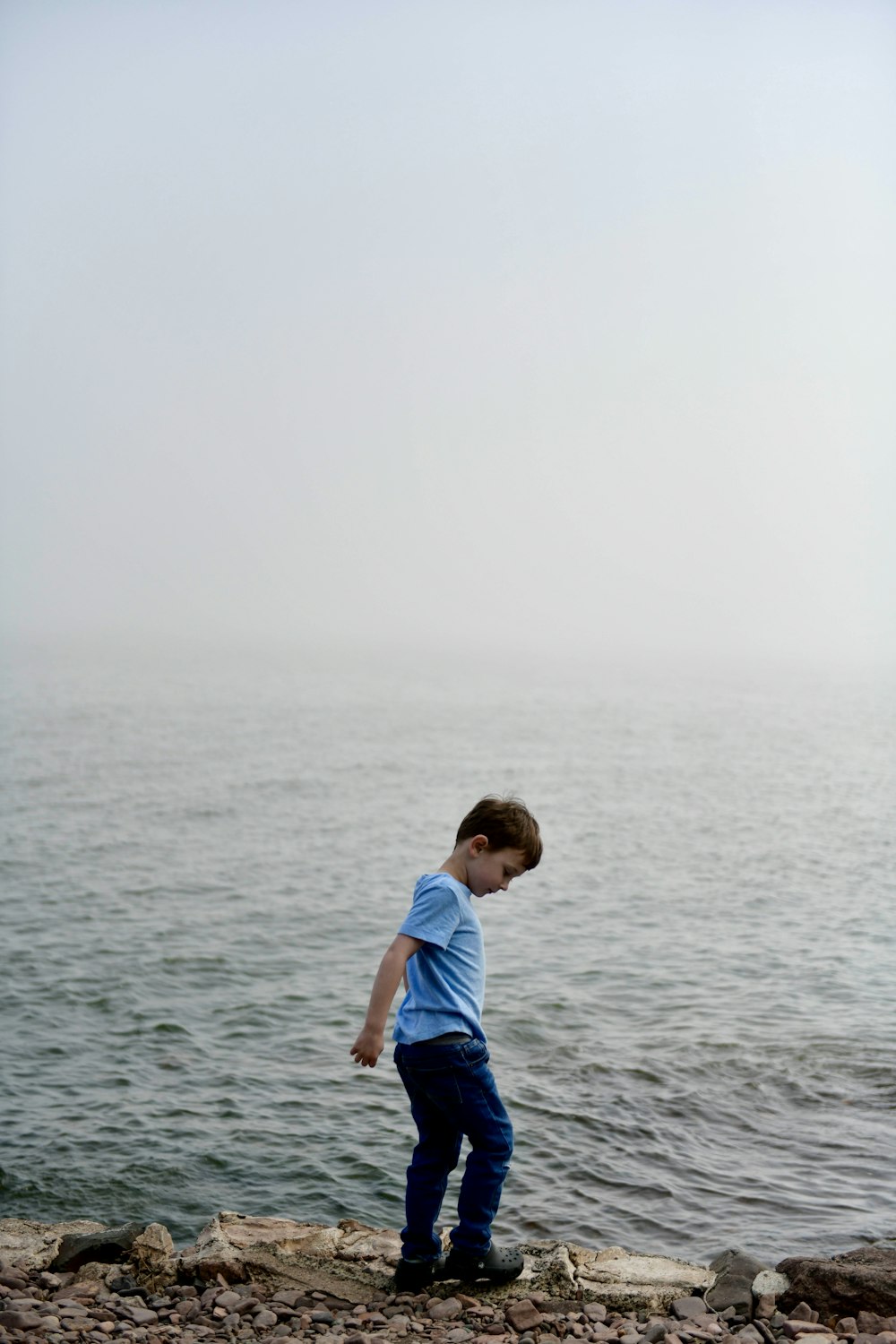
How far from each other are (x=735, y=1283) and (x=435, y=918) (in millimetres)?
1648

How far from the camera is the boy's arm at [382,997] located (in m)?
4.10

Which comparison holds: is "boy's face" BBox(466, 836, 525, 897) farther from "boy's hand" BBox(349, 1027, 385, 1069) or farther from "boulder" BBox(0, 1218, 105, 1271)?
"boulder" BBox(0, 1218, 105, 1271)

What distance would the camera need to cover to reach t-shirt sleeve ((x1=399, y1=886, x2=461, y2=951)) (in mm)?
4285

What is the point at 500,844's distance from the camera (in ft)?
14.5

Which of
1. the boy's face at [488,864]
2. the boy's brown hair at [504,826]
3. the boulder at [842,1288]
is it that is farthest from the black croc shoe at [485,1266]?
the boy's brown hair at [504,826]

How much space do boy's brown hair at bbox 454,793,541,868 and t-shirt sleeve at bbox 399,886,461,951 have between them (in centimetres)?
20

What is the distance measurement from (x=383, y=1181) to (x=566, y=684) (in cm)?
5239

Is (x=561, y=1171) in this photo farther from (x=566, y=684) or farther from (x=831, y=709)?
(x=566, y=684)

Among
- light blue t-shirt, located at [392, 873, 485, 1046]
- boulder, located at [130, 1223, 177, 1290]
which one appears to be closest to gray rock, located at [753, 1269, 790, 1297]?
light blue t-shirt, located at [392, 873, 485, 1046]

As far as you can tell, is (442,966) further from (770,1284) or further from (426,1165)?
(770,1284)

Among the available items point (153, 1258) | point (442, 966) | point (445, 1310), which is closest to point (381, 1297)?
point (445, 1310)

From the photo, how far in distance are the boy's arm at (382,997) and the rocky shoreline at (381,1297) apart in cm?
85

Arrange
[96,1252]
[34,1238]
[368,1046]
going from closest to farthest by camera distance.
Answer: [368,1046] → [96,1252] → [34,1238]

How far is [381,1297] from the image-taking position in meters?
4.44
